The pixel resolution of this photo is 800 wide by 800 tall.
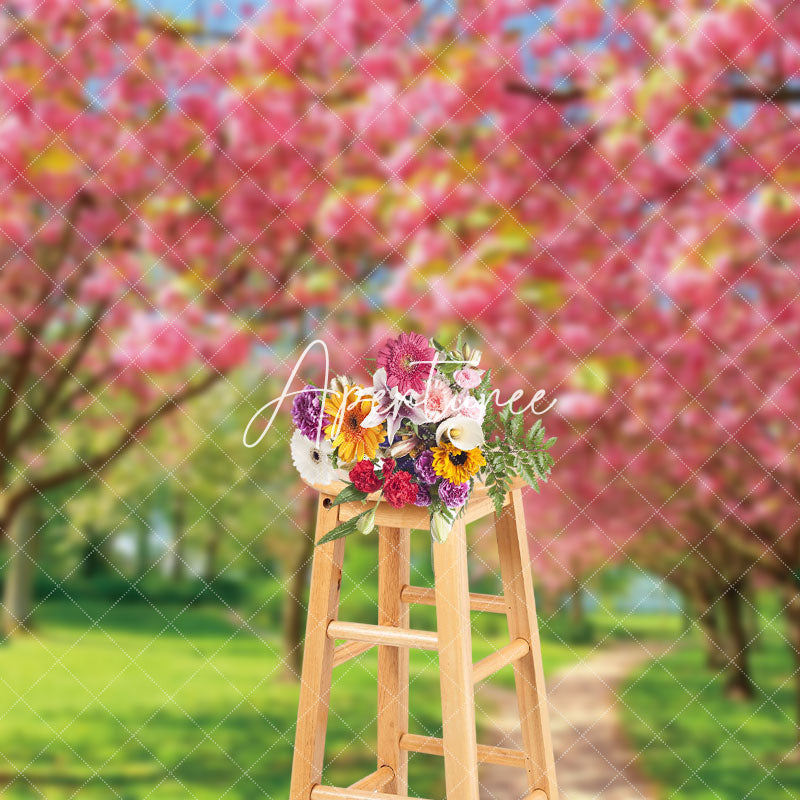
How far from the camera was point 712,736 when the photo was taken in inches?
213

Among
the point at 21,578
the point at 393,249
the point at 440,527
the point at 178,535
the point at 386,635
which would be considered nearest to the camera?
the point at 440,527

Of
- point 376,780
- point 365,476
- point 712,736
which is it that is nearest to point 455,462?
point 365,476

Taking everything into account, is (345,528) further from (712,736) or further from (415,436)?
(712,736)

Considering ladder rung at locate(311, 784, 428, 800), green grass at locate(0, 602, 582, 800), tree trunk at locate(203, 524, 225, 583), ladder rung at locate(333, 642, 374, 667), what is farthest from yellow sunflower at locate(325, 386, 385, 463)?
tree trunk at locate(203, 524, 225, 583)

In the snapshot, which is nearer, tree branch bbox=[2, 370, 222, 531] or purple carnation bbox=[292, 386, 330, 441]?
purple carnation bbox=[292, 386, 330, 441]

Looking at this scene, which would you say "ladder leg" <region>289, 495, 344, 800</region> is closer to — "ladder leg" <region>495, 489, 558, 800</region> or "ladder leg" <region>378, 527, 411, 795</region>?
"ladder leg" <region>378, 527, 411, 795</region>

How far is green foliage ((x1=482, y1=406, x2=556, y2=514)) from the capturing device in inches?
71.1

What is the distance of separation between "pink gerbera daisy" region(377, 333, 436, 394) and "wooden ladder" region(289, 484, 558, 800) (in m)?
0.22

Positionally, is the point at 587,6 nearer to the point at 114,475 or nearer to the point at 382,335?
the point at 382,335

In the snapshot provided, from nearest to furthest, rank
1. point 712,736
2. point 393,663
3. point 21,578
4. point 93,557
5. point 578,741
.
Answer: point 393,663
point 712,736
point 578,741
point 21,578
point 93,557

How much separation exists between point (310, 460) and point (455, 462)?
274 millimetres

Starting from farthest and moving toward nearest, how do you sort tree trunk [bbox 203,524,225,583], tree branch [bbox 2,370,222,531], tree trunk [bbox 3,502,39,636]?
1. tree trunk [bbox 203,524,225,583]
2. tree trunk [bbox 3,502,39,636]
3. tree branch [bbox 2,370,222,531]

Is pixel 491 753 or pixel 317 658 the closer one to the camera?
pixel 317 658

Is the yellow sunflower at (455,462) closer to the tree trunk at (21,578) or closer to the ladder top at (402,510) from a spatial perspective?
the ladder top at (402,510)
